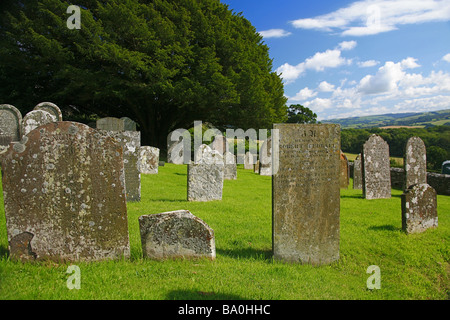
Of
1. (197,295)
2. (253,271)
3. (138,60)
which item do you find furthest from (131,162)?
(138,60)

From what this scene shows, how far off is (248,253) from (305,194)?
1.41 meters

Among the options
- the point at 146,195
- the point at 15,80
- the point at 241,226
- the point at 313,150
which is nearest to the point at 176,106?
the point at 15,80

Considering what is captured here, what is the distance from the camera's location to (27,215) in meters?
4.47

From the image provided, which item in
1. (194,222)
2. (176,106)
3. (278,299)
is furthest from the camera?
(176,106)

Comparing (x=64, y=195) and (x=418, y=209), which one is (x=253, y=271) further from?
(x=418, y=209)

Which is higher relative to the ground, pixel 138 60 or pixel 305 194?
pixel 138 60

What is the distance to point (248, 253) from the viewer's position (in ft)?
18.4

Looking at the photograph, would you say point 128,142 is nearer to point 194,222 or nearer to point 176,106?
point 194,222

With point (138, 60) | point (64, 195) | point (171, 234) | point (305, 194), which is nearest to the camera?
point (64, 195)

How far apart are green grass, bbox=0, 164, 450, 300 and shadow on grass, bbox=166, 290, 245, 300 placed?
11mm

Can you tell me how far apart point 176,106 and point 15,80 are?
11.7 metres

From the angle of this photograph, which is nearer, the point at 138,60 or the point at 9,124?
the point at 9,124

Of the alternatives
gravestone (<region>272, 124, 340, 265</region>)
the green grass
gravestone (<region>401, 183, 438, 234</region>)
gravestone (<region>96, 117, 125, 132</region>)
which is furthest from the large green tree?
gravestone (<region>272, 124, 340, 265</region>)

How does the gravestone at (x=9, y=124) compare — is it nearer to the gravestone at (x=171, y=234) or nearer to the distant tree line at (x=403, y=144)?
the gravestone at (x=171, y=234)
